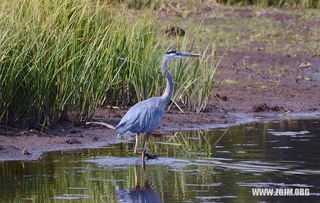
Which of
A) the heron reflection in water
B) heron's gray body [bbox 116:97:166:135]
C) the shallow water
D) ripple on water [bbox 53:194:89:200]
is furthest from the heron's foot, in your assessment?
ripple on water [bbox 53:194:89:200]

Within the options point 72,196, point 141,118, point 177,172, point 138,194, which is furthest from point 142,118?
point 72,196

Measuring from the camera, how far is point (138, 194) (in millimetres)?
6766

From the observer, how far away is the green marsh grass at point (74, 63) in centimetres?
903

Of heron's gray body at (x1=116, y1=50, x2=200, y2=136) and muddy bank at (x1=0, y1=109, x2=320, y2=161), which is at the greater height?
heron's gray body at (x1=116, y1=50, x2=200, y2=136)

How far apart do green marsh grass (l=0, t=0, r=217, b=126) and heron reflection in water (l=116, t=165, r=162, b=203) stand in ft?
8.26

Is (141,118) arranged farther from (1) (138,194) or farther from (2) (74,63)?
(1) (138,194)

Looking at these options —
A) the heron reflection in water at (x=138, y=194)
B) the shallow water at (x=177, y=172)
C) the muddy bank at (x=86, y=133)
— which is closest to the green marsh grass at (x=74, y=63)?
the muddy bank at (x=86, y=133)

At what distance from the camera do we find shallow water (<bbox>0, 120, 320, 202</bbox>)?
668 cm

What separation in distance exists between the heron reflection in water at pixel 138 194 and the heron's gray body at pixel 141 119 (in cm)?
122

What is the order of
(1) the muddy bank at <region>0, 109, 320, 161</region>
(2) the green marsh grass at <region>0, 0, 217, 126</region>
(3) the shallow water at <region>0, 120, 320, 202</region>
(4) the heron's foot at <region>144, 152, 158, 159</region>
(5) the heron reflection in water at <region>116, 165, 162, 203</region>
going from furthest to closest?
(2) the green marsh grass at <region>0, 0, 217, 126</region>
(1) the muddy bank at <region>0, 109, 320, 161</region>
(4) the heron's foot at <region>144, 152, 158, 159</region>
(3) the shallow water at <region>0, 120, 320, 202</region>
(5) the heron reflection in water at <region>116, 165, 162, 203</region>

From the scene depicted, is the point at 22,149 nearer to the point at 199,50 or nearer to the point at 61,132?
the point at 61,132

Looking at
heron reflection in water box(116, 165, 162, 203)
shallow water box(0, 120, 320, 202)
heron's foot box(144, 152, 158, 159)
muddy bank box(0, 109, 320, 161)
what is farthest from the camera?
muddy bank box(0, 109, 320, 161)

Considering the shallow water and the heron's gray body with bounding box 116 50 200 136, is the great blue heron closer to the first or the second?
the heron's gray body with bounding box 116 50 200 136

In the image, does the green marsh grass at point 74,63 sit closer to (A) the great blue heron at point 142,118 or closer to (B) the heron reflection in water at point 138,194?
(A) the great blue heron at point 142,118
